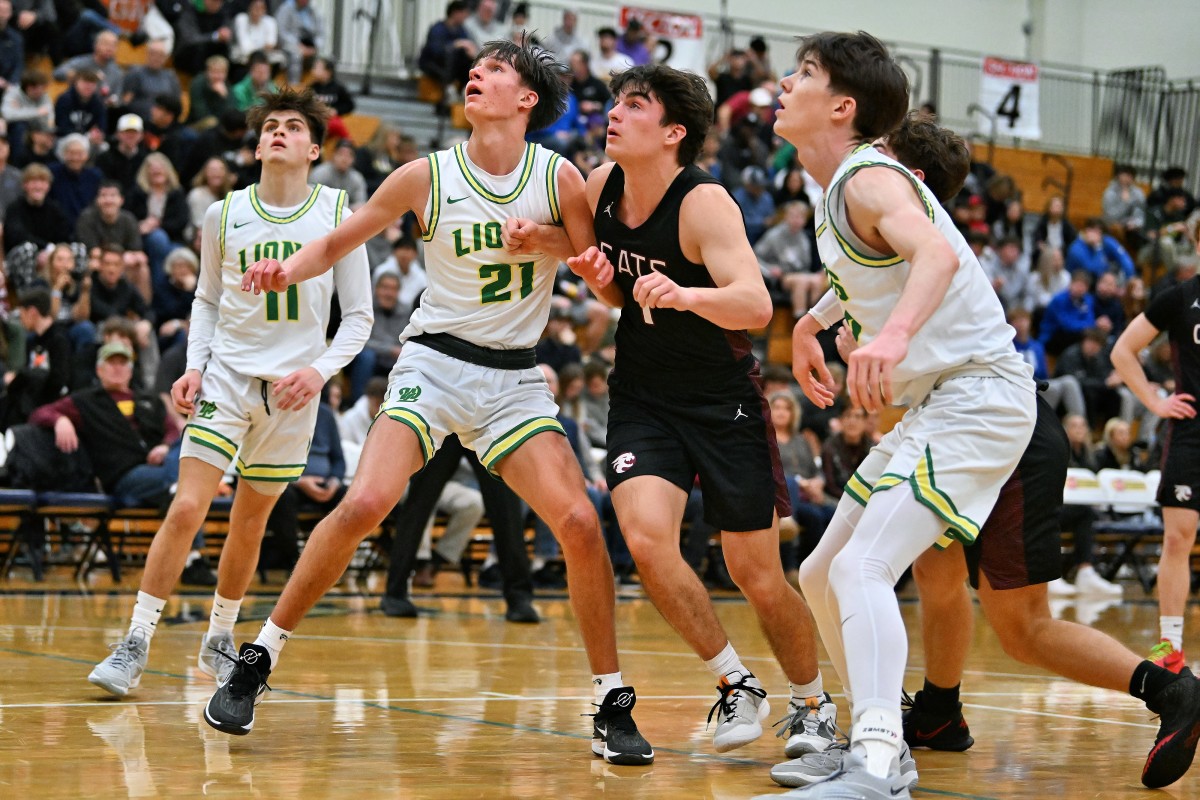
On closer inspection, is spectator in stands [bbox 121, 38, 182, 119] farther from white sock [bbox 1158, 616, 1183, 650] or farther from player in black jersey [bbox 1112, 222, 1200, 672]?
white sock [bbox 1158, 616, 1183, 650]

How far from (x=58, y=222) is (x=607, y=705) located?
31.6 feet

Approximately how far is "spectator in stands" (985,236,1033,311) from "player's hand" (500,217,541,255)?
13908mm

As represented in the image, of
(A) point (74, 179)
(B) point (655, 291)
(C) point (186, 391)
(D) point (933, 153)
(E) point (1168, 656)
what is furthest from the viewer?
(A) point (74, 179)

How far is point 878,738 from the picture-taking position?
12.7ft

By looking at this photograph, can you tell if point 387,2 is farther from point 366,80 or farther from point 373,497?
point 373,497

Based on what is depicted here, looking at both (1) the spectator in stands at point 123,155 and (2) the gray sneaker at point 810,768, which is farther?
(1) the spectator in stands at point 123,155

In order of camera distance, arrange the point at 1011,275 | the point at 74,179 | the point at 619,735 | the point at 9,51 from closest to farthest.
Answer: the point at 619,735 → the point at 74,179 → the point at 9,51 → the point at 1011,275

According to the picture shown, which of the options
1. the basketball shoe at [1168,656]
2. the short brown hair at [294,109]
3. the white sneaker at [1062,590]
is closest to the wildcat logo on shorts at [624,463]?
the short brown hair at [294,109]

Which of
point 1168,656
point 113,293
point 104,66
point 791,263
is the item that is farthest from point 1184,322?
point 104,66

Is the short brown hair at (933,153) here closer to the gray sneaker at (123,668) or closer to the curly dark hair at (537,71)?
the curly dark hair at (537,71)

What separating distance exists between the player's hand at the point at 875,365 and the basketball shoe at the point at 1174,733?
159 centimetres

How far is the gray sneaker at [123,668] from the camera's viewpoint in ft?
18.8

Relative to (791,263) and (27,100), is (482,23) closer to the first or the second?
(791,263)

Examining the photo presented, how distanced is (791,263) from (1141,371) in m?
9.37
